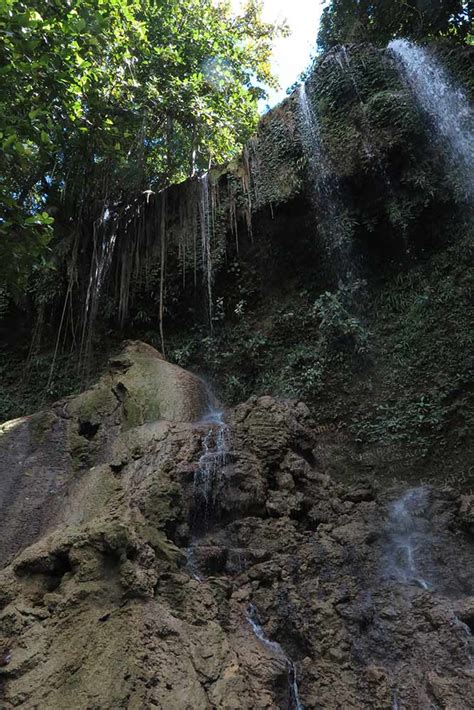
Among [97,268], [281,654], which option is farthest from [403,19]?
[281,654]

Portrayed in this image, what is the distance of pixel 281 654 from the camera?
456cm

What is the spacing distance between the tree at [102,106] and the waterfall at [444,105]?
4671mm

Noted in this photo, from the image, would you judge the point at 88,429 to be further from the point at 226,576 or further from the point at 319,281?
the point at 319,281

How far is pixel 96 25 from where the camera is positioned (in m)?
8.55

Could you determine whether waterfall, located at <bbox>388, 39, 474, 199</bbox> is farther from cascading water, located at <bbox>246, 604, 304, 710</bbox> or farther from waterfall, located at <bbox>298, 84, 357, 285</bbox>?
cascading water, located at <bbox>246, 604, 304, 710</bbox>

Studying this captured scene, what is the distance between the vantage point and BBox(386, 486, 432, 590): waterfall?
5492mm

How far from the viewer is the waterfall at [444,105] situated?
9711mm

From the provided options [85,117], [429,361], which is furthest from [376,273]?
[85,117]

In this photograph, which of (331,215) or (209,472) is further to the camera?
(331,215)

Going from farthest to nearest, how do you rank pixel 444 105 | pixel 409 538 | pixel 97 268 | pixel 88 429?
pixel 97 268
pixel 444 105
pixel 88 429
pixel 409 538

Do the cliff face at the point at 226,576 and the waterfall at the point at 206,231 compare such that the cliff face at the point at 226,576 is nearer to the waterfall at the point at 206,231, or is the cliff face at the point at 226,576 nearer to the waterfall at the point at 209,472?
the waterfall at the point at 209,472

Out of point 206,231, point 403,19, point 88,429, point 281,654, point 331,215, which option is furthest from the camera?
point 403,19

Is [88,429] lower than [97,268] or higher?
lower

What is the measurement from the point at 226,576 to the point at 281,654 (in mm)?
926
